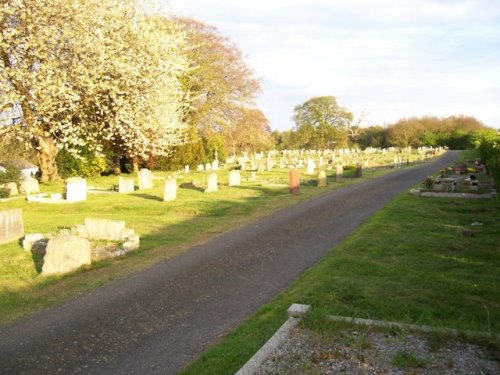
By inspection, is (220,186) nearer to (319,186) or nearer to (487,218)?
(319,186)

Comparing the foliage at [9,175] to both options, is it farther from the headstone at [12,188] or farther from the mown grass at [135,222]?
the mown grass at [135,222]

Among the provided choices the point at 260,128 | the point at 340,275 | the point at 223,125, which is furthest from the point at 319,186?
the point at 260,128

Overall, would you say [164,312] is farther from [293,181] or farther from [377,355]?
[293,181]

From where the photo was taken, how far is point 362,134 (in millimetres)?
99500

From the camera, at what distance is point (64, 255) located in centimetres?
905

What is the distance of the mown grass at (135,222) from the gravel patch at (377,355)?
4.44 metres

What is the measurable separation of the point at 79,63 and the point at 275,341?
13592 mm

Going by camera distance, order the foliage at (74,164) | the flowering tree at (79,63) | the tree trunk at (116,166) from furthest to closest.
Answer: the tree trunk at (116,166), the foliage at (74,164), the flowering tree at (79,63)

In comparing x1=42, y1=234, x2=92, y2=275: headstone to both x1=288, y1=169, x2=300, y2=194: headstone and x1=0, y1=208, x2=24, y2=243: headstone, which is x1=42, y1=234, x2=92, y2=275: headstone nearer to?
x1=0, y1=208, x2=24, y2=243: headstone

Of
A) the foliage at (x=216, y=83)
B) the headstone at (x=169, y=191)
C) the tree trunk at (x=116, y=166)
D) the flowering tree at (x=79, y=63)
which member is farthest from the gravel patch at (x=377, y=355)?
the foliage at (x=216, y=83)

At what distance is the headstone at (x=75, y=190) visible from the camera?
65.0 feet

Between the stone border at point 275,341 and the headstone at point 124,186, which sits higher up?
the headstone at point 124,186

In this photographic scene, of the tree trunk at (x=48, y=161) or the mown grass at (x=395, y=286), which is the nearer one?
the mown grass at (x=395, y=286)

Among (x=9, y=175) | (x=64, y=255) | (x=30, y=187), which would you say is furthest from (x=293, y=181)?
(x=9, y=175)
